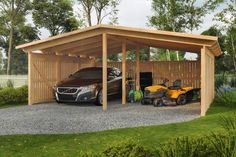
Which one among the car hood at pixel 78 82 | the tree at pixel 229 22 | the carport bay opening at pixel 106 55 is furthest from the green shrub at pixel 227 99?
the tree at pixel 229 22

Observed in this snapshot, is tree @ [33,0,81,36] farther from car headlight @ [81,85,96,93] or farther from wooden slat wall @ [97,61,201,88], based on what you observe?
car headlight @ [81,85,96,93]

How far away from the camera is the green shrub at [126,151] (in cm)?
376

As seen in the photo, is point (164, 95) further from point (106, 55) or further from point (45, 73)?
point (45, 73)

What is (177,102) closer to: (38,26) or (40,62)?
(40,62)

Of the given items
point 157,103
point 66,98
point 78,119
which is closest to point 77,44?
point 66,98

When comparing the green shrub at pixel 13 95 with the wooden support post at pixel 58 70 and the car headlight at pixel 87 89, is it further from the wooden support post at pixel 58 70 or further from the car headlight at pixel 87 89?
the car headlight at pixel 87 89

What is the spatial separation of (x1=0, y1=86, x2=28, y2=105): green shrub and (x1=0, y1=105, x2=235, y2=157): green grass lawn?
27.4 ft

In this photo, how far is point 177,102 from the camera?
1602cm

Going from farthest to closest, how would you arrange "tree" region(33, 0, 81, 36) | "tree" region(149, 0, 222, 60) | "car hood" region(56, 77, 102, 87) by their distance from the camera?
"tree" region(33, 0, 81, 36) → "tree" region(149, 0, 222, 60) → "car hood" region(56, 77, 102, 87)

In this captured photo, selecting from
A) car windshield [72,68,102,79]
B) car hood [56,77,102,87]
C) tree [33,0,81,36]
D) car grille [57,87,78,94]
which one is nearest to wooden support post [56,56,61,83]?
car windshield [72,68,102,79]

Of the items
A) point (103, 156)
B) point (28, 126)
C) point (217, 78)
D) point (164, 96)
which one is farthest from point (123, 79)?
point (103, 156)

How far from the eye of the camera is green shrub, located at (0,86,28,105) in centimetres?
1677

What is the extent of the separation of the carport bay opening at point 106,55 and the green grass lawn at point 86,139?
120 inches

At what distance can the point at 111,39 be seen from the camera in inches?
635
